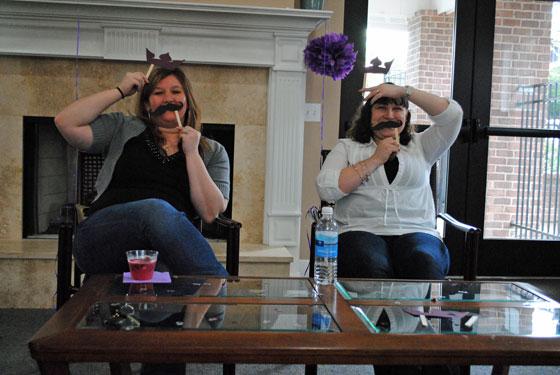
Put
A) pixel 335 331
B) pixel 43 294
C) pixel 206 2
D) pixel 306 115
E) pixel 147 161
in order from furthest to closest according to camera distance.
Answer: pixel 306 115
pixel 206 2
pixel 43 294
pixel 147 161
pixel 335 331

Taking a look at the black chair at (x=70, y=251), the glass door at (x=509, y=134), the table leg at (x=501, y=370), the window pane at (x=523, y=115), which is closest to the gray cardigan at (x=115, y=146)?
the black chair at (x=70, y=251)

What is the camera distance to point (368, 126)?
215 cm

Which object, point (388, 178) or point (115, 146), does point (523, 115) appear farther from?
point (115, 146)

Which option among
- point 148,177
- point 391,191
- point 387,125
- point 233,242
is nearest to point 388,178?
point 391,191

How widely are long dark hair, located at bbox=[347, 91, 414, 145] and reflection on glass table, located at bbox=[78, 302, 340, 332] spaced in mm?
1037

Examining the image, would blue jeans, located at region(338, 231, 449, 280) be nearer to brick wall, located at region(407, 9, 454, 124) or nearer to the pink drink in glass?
the pink drink in glass

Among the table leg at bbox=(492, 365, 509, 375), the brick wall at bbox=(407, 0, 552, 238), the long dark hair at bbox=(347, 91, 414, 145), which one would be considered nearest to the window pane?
the brick wall at bbox=(407, 0, 552, 238)

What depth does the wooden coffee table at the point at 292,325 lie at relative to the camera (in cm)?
95

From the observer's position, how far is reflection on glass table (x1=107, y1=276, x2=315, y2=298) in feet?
4.29

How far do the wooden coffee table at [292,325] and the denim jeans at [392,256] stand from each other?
29 cm

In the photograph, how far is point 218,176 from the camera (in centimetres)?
194

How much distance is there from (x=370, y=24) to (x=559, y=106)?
1295 mm

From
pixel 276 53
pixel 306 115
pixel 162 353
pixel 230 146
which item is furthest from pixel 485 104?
pixel 162 353

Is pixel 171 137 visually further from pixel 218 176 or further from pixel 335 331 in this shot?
pixel 335 331
